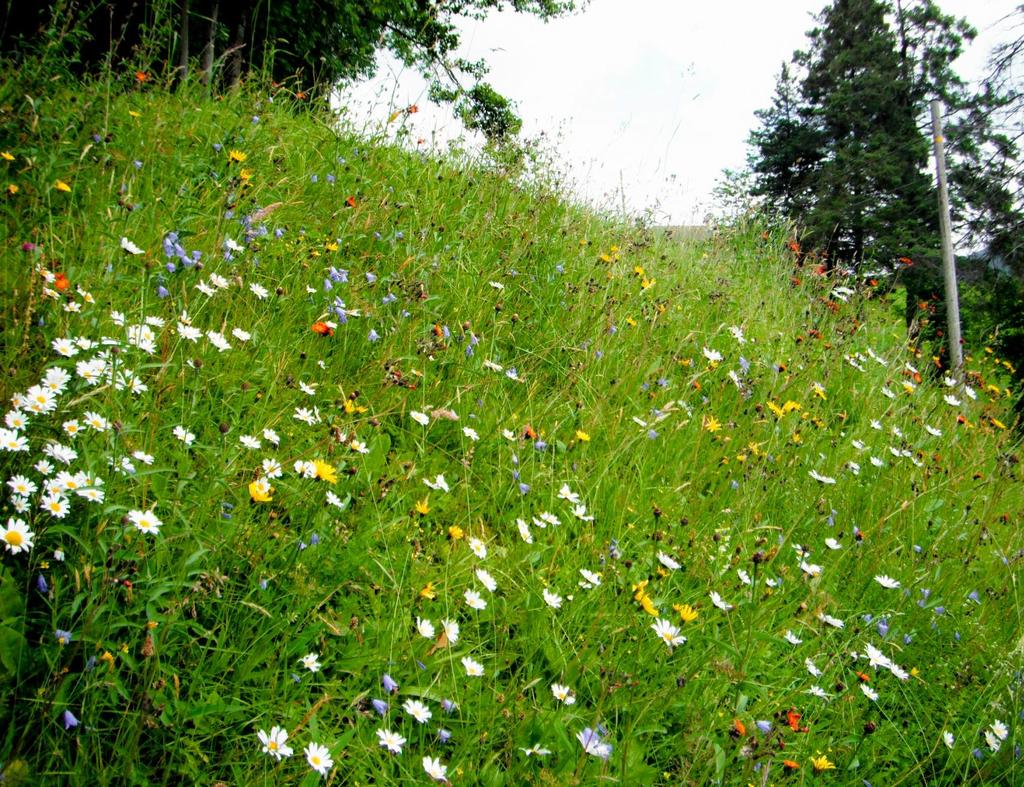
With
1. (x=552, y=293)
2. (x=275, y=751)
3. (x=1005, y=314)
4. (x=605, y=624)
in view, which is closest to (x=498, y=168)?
(x=552, y=293)

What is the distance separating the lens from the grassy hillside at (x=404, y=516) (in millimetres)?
1275

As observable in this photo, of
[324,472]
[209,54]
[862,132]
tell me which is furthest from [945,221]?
[862,132]

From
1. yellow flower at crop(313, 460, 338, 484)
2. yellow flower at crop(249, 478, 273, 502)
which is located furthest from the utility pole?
yellow flower at crop(249, 478, 273, 502)

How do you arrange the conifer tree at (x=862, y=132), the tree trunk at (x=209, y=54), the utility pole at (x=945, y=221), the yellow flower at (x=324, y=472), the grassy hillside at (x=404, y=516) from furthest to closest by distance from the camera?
the conifer tree at (x=862, y=132)
the utility pole at (x=945, y=221)
the tree trunk at (x=209, y=54)
the yellow flower at (x=324, y=472)
the grassy hillside at (x=404, y=516)

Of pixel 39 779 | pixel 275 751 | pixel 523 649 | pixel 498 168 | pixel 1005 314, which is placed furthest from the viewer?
pixel 1005 314

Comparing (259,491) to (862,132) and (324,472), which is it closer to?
(324,472)

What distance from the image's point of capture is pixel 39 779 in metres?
1.06

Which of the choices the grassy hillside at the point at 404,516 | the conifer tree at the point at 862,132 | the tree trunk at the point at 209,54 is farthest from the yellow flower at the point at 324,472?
the conifer tree at the point at 862,132

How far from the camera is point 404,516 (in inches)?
70.8

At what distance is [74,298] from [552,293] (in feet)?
7.05

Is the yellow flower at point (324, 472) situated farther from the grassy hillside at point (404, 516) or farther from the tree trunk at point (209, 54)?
the tree trunk at point (209, 54)

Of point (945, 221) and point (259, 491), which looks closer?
point (259, 491)

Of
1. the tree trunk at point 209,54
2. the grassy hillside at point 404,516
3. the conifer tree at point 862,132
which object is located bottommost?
the grassy hillside at point 404,516

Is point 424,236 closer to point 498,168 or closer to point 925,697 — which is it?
point 498,168
